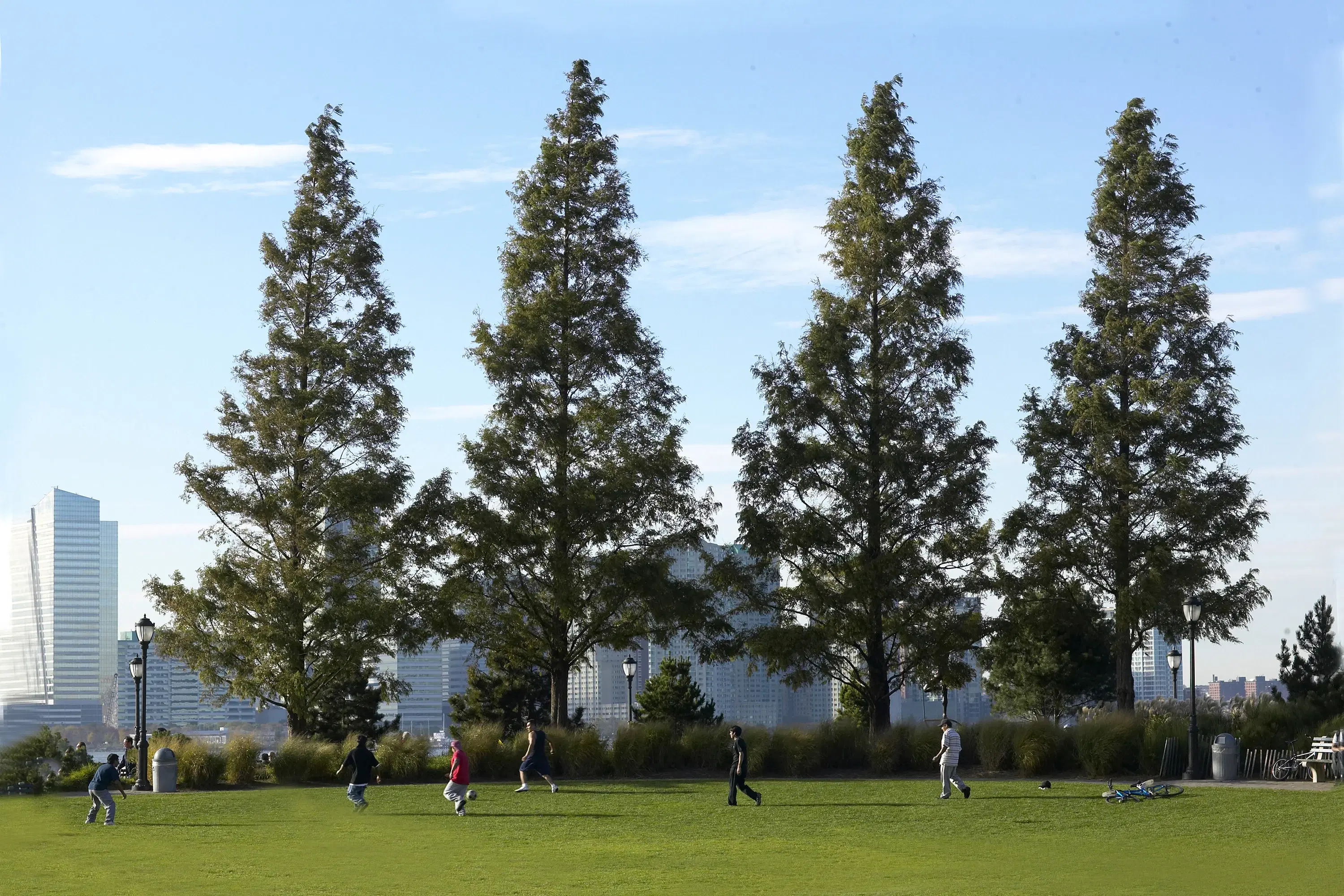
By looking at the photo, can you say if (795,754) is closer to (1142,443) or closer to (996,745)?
(996,745)

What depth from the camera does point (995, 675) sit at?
5838cm

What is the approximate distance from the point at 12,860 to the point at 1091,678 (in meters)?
47.1

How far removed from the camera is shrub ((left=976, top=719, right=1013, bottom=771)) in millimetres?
30672

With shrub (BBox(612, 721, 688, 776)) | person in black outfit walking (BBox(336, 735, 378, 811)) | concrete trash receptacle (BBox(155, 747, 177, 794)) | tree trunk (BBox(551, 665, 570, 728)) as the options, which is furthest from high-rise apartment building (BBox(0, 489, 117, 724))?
tree trunk (BBox(551, 665, 570, 728))

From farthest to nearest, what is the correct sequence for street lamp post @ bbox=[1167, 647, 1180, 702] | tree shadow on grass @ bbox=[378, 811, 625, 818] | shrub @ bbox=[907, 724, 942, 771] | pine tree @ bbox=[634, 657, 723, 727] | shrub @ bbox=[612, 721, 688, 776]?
pine tree @ bbox=[634, 657, 723, 727] < street lamp post @ bbox=[1167, 647, 1180, 702] < shrub @ bbox=[612, 721, 688, 776] < shrub @ bbox=[907, 724, 942, 771] < tree shadow on grass @ bbox=[378, 811, 625, 818]

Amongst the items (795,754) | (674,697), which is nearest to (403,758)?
(795,754)

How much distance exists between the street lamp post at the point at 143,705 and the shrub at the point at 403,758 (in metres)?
4.95

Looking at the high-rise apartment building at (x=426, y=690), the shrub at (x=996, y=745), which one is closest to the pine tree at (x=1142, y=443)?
the shrub at (x=996, y=745)

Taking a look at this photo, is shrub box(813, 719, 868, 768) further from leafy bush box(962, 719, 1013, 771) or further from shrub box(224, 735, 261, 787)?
shrub box(224, 735, 261, 787)

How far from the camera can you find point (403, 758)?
31719 mm

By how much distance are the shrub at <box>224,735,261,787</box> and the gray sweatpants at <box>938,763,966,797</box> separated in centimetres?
1540

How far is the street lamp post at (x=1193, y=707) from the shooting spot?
27.7m

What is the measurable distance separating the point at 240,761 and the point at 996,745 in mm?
16705

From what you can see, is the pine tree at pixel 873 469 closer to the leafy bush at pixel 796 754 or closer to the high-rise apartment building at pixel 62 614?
the leafy bush at pixel 796 754
